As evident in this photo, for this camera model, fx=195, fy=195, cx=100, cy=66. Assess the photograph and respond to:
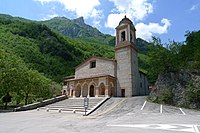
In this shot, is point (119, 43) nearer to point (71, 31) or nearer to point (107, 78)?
point (107, 78)

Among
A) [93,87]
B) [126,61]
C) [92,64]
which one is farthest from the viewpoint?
[92,64]

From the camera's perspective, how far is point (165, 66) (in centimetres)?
2366

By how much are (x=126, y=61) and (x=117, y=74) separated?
101 inches

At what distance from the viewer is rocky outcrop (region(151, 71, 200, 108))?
20.3 metres

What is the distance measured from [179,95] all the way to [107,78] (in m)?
11.6

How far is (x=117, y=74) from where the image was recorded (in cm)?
3191

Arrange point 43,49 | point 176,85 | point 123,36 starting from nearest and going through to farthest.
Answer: point 176,85, point 123,36, point 43,49

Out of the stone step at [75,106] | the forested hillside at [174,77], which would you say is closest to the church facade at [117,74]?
the stone step at [75,106]

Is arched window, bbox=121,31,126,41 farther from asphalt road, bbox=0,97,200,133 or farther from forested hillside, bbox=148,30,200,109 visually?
asphalt road, bbox=0,97,200,133

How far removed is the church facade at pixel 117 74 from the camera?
1201 inches

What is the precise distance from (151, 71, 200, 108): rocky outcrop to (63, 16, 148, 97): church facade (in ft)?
25.4

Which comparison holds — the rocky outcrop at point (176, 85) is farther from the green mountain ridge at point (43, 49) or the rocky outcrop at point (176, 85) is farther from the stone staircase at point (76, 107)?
the green mountain ridge at point (43, 49)

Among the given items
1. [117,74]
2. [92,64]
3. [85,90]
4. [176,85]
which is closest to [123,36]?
[117,74]

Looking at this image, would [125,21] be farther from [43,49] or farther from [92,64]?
Result: [43,49]
